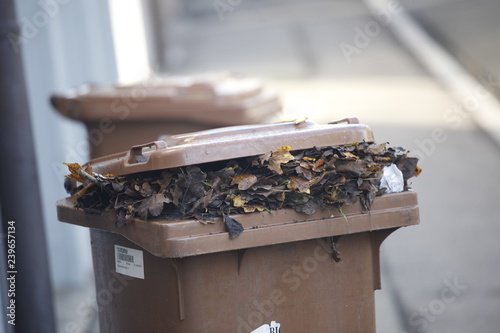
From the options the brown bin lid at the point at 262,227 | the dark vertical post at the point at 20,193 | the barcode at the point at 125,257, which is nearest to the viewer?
the brown bin lid at the point at 262,227

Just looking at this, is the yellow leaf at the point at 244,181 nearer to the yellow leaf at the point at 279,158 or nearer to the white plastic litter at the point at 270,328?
the yellow leaf at the point at 279,158

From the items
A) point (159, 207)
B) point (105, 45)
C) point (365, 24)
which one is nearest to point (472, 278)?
point (159, 207)

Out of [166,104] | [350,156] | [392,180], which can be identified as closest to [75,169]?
[350,156]

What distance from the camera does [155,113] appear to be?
5.05 metres

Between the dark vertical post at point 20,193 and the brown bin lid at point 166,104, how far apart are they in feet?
3.53

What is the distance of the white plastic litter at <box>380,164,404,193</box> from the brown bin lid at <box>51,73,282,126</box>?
2287 millimetres

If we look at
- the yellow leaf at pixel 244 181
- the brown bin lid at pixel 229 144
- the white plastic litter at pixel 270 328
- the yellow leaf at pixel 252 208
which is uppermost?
the brown bin lid at pixel 229 144

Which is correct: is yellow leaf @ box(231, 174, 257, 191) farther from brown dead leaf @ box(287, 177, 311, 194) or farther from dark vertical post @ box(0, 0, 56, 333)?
dark vertical post @ box(0, 0, 56, 333)

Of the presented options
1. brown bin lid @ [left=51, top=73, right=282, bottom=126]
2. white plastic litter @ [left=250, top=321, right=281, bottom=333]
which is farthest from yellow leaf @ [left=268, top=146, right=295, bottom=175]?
brown bin lid @ [left=51, top=73, right=282, bottom=126]

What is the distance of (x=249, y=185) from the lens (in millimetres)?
2709

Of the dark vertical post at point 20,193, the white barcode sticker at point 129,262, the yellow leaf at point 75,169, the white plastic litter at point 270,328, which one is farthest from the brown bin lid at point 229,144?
the dark vertical post at point 20,193

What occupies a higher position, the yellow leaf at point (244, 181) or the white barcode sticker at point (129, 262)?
the yellow leaf at point (244, 181)

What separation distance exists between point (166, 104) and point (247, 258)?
2.52 metres

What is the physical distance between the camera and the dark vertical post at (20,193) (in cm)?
393
